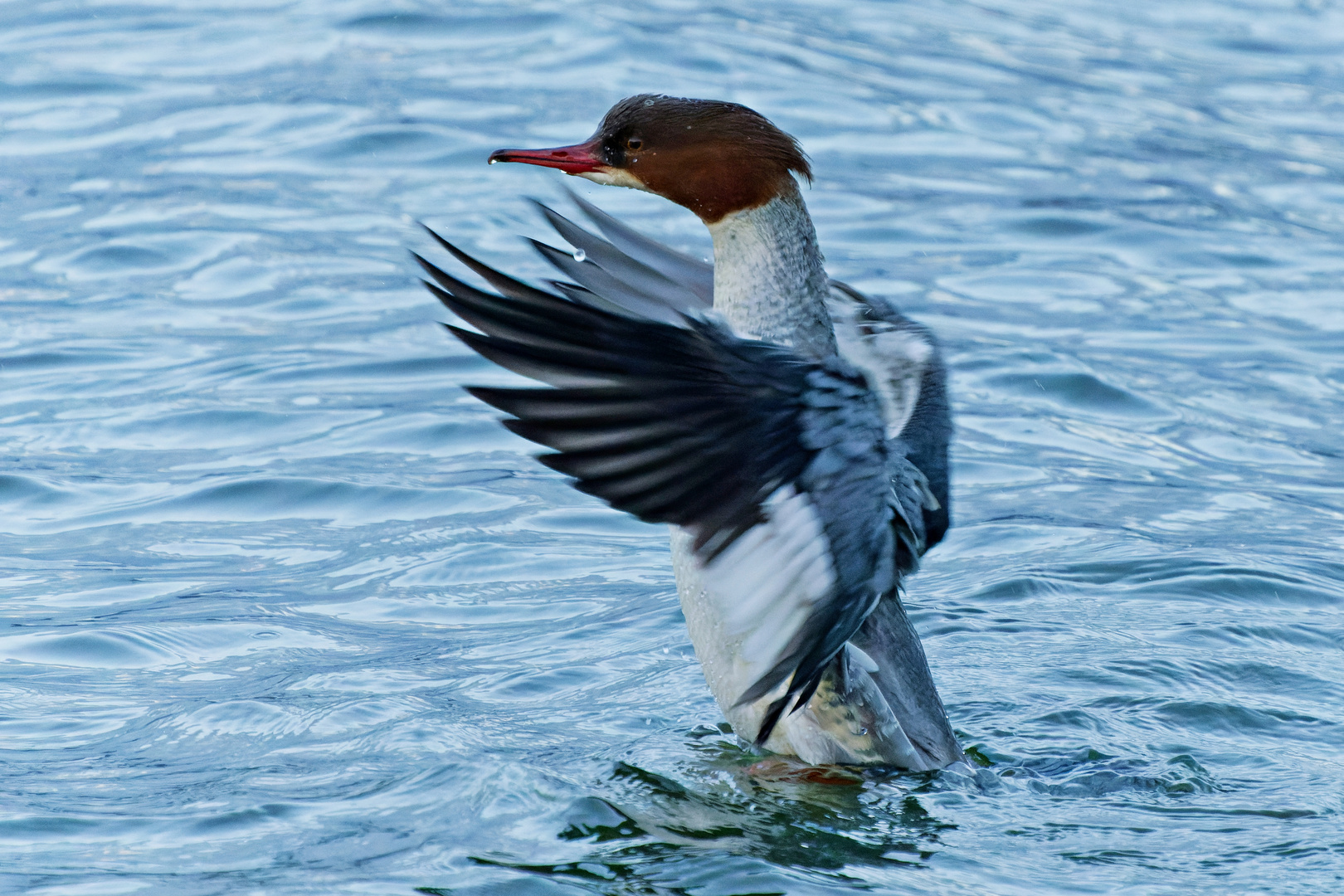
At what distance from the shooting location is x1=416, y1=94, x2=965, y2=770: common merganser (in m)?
3.49

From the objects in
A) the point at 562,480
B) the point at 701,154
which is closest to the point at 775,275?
the point at 701,154

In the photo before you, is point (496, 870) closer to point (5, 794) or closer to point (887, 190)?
point (5, 794)

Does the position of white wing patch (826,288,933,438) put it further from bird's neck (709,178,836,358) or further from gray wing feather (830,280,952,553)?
bird's neck (709,178,836,358)

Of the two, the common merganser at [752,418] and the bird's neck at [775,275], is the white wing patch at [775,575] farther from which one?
the bird's neck at [775,275]

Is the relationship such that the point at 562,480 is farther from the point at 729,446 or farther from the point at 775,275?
the point at 729,446

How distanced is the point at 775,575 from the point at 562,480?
2.96m

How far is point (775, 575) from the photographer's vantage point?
3.69 m

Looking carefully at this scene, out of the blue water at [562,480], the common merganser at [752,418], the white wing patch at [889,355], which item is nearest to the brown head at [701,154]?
the common merganser at [752,418]

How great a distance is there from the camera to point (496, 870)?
12.3 ft

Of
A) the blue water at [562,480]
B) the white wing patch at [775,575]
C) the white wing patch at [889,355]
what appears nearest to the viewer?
the white wing patch at [775,575]

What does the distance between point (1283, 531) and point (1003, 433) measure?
A: 4.46 ft

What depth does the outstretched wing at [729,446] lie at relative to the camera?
346 cm

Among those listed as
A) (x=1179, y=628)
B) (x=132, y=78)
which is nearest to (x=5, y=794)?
(x=1179, y=628)

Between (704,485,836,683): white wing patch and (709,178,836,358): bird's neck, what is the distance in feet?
2.36
